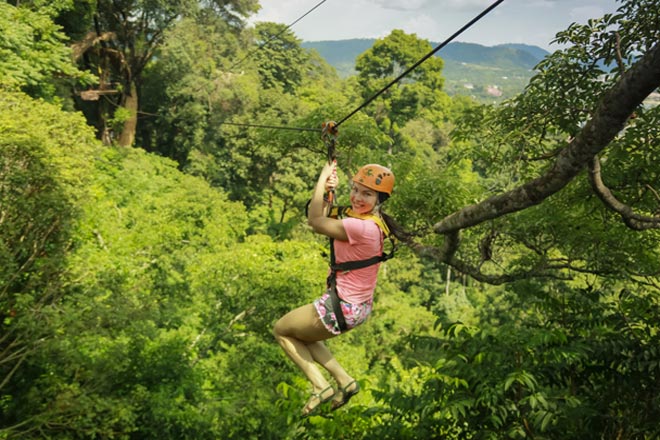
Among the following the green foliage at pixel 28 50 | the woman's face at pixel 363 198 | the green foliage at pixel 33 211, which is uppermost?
the green foliage at pixel 28 50

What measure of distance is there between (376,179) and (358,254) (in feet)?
1.50

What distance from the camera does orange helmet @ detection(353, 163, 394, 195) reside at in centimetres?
288

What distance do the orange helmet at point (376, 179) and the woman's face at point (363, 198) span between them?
0.03m

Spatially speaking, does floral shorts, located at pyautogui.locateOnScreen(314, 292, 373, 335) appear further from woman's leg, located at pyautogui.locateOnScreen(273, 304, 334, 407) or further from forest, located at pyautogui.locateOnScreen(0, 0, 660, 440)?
forest, located at pyautogui.locateOnScreen(0, 0, 660, 440)

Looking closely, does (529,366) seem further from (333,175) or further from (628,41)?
(628,41)

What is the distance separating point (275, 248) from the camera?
1338 centimetres

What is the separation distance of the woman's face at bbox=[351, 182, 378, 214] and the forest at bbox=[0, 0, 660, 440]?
991mm

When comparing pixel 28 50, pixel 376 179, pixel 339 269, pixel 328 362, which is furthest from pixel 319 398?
pixel 28 50

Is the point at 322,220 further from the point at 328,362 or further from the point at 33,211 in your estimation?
the point at 33,211

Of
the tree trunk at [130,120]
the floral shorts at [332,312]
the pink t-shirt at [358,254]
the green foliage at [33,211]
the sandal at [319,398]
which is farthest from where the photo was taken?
the tree trunk at [130,120]

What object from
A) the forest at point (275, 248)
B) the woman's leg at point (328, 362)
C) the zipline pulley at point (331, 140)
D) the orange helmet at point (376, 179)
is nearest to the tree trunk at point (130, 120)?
the forest at point (275, 248)

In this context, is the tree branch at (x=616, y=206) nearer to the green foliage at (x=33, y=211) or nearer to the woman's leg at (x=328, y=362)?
the woman's leg at (x=328, y=362)

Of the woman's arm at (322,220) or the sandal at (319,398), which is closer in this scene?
the woman's arm at (322,220)

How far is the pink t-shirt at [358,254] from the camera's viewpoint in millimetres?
2785
